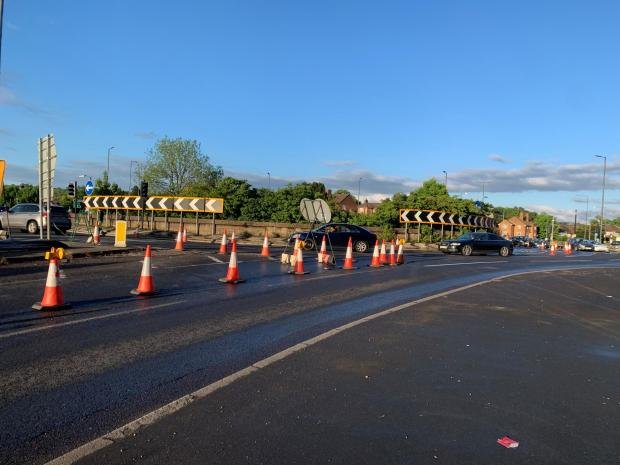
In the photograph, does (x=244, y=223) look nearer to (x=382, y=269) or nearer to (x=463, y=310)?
(x=382, y=269)

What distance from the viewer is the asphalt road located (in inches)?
170

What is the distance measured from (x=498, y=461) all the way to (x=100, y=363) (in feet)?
13.2

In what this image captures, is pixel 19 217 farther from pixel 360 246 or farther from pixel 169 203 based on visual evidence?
pixel 360 246

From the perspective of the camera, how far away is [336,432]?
4016 mm

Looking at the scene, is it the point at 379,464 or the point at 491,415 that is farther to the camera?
the point at 491,415

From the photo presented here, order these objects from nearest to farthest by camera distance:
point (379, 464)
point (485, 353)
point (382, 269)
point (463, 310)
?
1. point (379, 464)
2. point (485, 353)
3. point (463, 310)
4. point (382, 269)

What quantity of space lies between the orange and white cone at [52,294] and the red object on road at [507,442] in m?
7.01

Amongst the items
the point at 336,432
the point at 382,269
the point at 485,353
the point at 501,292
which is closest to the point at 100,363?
the point at 336,432

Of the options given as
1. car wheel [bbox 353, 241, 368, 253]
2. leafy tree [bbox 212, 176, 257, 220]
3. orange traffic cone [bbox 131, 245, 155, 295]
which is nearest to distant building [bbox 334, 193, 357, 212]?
leafy tree [bbox 212, 176, 257, 220]

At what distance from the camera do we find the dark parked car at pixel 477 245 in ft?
97.7

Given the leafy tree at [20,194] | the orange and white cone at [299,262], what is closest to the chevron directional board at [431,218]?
the orange and white cone at [299,262]

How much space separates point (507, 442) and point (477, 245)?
2738 cm

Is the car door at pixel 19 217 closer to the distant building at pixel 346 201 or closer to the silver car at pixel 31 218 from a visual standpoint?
the silver car at pixel 31 218

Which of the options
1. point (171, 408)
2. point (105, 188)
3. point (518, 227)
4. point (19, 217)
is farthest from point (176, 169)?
point (518, 227)
